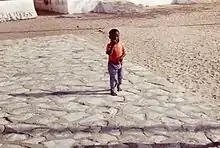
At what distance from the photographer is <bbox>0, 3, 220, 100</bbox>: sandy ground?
7.77 metres

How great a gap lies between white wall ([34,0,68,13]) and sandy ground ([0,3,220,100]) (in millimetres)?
503

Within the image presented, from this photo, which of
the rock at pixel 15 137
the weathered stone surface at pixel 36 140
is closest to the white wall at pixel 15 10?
the rock at pixel 15 137

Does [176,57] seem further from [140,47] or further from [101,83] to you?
[101,83]

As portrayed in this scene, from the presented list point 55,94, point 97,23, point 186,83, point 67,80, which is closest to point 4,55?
point 67,80

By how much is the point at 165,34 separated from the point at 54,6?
6849 millimetres

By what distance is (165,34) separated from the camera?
11820mm

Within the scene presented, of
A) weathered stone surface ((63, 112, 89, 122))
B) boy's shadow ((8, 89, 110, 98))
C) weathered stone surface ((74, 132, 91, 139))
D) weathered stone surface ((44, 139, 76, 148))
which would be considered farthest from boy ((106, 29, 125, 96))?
weathered stone surface ((44, 139, 76, 148))

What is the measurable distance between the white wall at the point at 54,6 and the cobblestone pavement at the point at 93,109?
8.42 meters

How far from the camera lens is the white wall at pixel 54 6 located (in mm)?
16797

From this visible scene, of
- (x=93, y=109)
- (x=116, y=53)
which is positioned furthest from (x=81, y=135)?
(x=116, y=53)

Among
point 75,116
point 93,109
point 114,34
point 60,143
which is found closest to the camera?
point 60,143

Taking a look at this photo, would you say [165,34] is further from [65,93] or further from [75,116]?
[75,116]

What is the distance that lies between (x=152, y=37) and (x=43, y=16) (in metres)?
6.23

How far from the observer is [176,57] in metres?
9.04
